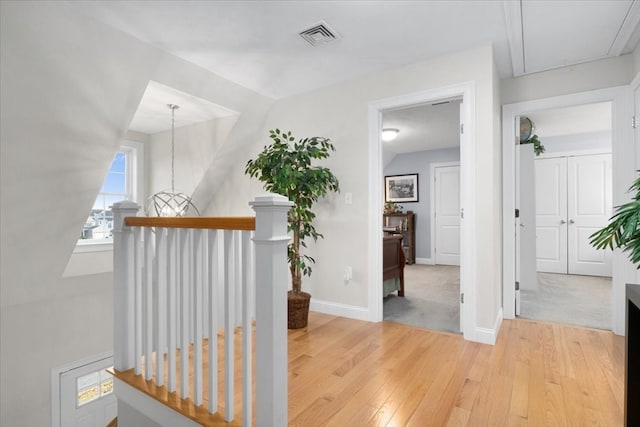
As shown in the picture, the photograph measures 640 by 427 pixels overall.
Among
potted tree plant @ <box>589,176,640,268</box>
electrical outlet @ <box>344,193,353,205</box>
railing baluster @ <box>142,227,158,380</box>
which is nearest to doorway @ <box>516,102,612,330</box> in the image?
electrical outlet @ <box>344,193,353,205</box>

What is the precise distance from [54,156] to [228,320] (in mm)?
2192

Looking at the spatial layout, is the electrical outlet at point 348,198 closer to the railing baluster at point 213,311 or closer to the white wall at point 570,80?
the white wall at point 570,80

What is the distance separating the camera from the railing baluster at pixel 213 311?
1434 millimetres

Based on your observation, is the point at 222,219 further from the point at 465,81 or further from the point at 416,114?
the point at 416,114

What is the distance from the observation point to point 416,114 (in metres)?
4.51

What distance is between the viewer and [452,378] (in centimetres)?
198

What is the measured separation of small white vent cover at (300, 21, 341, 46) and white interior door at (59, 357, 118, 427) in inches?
155

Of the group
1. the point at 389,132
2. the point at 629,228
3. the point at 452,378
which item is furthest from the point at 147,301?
the point at 389,132

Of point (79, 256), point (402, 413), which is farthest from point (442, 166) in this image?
point (79, 256)

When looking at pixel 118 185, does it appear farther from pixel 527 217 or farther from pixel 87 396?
pixel 527 217

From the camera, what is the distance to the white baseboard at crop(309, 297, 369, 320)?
3.08m

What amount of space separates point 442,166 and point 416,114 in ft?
8.22

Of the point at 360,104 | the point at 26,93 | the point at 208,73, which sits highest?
the point at 208,73

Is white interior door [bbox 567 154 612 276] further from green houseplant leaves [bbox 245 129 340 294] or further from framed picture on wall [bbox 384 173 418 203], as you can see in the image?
green houseplant leaves [bbox 245 129 340 294]
